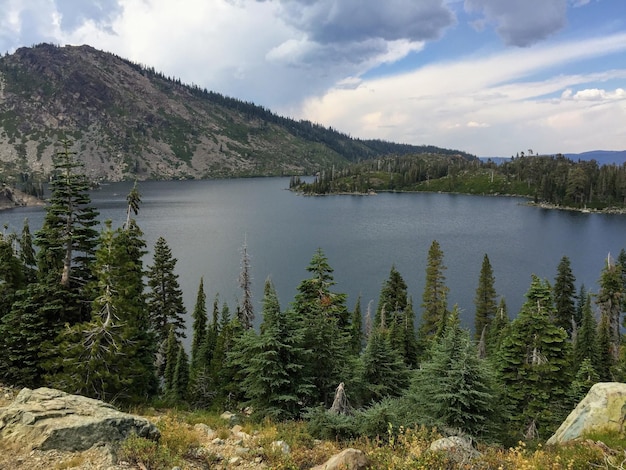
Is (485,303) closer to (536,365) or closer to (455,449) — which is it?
(536,365)

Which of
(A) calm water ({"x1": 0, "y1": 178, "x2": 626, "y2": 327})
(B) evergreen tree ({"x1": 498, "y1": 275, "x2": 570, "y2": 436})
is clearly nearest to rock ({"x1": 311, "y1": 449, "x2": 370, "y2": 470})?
(B) evergreen tree ({"x1": 498, "y1": 275, "x2": 570, "y2": 436})

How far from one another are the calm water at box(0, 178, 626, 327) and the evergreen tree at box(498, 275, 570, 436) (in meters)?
41.2

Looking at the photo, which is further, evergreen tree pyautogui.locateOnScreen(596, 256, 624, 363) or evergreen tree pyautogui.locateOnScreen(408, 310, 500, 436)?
evergreen tree pyautogui.locateOnScreen(596, 256, 624, 363)

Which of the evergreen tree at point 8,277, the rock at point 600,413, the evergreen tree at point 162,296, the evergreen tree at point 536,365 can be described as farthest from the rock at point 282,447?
the evergreen tree at point 162,296

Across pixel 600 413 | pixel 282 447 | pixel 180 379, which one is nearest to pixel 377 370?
pixel 600 413

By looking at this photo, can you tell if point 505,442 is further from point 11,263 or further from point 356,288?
point 356,288

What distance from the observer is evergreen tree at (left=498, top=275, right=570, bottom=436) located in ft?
83.2

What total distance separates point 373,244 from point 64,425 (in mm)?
111327

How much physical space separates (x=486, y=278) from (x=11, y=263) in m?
59.2

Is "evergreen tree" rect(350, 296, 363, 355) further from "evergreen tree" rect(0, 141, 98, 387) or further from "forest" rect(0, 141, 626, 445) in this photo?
"evergreen tree" rect(0, 141, 98, 387)

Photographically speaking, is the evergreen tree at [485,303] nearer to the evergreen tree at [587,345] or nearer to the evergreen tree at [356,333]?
the evergreen tree at [587,345]

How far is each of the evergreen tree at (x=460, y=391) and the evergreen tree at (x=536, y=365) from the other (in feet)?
38.7

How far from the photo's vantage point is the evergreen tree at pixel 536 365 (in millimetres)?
25359

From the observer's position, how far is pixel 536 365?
25656 mm
